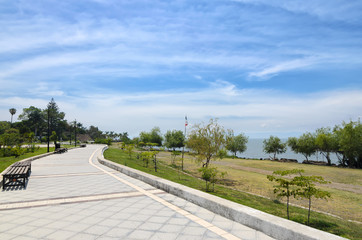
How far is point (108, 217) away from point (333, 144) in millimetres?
49597

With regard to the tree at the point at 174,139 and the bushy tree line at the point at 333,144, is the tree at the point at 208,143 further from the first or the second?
the tree at the point at 174,139

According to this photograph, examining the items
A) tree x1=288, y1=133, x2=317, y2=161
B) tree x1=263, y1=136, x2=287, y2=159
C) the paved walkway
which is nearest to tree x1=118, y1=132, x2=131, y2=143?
tree x1=263, y1=136, x2=287, y2=159

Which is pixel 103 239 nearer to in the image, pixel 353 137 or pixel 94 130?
pixel 353 137

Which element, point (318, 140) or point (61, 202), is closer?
point (61, 202)

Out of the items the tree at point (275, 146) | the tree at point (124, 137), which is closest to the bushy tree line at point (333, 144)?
the tree at point (275, 146)

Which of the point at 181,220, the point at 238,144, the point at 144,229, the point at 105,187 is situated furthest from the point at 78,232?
the point at 238,144

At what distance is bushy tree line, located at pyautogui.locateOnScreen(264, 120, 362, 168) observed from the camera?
36938 millimetres

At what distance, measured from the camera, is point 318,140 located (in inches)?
1731

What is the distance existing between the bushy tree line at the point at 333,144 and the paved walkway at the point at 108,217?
43.0 metres

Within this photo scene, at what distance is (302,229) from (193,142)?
62.5ft

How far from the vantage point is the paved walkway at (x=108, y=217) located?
12.4 ft

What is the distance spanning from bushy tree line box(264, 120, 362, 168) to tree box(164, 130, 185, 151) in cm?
2446

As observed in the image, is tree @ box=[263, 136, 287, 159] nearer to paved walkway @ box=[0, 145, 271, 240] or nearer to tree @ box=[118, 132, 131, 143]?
tree @ box=[118, 132, 131, 143]

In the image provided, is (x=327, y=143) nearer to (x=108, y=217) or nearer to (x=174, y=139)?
(x=174, y=139)
